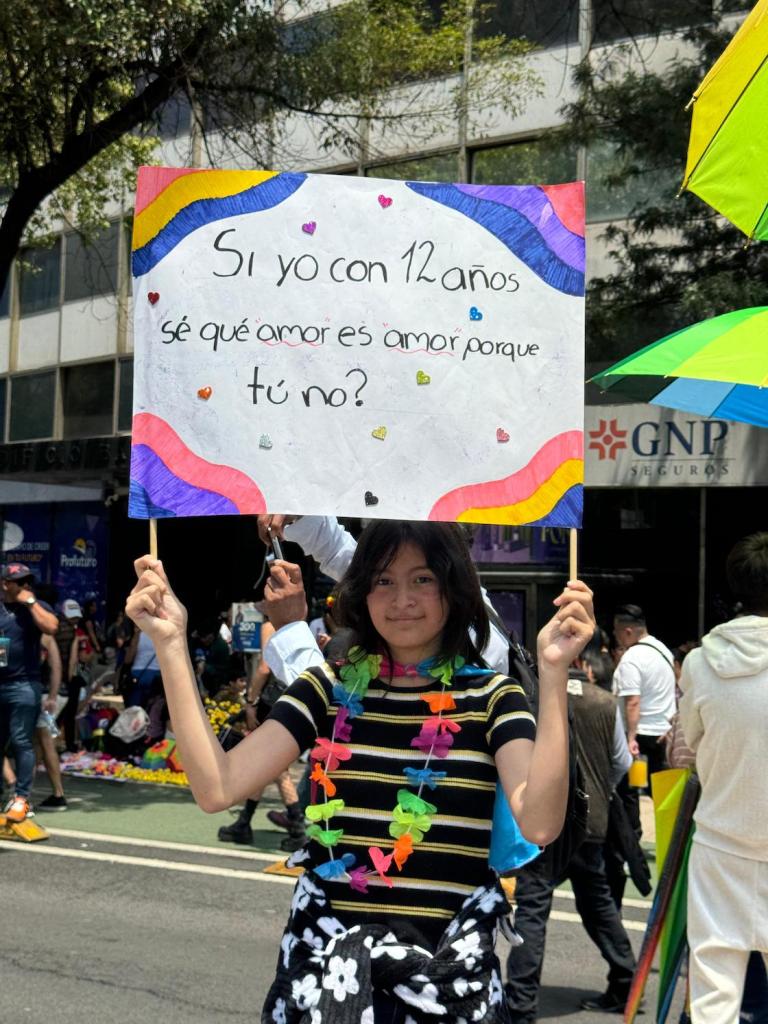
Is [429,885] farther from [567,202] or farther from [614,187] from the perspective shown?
[614,187]

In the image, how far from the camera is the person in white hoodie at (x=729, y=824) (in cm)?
397

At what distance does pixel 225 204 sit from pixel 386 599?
955 millimetres

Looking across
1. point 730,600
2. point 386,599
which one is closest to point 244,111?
point 730,600

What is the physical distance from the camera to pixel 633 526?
15.8m

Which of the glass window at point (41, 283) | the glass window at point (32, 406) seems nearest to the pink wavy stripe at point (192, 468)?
the glass window at point (32, 406)

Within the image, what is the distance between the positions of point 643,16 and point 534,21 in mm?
1986

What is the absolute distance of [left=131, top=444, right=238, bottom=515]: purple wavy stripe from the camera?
278 centimetres

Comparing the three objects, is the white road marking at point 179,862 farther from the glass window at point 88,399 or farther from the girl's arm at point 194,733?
the glass window at point 88,399

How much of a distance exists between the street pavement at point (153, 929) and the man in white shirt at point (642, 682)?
5.28 ft

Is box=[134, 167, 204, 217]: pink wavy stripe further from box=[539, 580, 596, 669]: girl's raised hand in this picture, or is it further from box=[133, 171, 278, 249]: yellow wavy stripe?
box=[539, 580, 596, 669]: girl's raised hand

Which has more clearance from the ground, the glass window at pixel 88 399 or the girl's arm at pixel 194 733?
the glass window at pixel 88 399

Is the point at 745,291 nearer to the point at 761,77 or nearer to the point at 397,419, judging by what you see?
the point at 761,77

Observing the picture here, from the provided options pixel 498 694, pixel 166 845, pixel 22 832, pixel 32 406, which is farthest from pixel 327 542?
pixel 32 406

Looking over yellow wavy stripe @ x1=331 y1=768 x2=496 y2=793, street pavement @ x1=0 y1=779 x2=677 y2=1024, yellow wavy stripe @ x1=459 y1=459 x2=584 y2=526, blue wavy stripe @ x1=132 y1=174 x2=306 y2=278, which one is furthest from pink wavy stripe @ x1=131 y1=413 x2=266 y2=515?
street pavement @ x1=0 y1=779 x2=677 y2=1024
